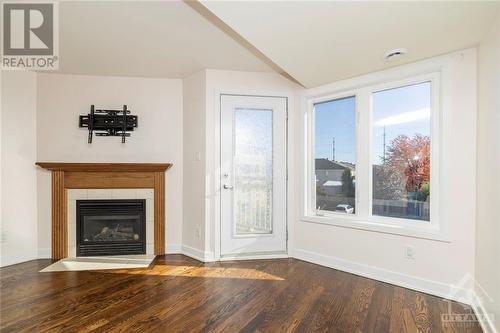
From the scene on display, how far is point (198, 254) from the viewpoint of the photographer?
362cm

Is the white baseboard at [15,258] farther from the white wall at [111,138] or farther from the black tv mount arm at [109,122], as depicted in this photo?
the black tv mount arm at [109,122]

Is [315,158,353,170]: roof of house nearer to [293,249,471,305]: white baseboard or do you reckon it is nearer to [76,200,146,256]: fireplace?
[293,249,471,305]: white baseboard

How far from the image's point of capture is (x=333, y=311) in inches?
89.6

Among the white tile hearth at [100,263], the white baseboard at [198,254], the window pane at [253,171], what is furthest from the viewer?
the window pane at [253,171]

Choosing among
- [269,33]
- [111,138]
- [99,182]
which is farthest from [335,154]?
[99,182]

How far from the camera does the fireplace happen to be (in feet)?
12.3

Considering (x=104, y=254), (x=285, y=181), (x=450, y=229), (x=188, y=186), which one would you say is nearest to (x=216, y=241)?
(x=188, y=186)

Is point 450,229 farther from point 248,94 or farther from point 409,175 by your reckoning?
point 248,94

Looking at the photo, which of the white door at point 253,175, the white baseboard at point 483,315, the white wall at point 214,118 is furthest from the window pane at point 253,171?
the white baseboard at point 483,315

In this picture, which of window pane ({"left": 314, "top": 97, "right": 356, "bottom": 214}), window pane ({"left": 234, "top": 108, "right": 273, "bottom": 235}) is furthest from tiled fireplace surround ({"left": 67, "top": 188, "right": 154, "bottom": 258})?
window pane ({"left": 314, "top": 97, "right": 356, "bottom": 214})

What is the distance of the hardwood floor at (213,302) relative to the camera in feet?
6.77

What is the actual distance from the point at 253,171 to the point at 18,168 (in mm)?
2965

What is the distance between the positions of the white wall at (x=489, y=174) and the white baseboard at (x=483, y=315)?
4 centimetres

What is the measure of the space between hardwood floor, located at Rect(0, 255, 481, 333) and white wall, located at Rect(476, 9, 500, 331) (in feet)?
1.10
